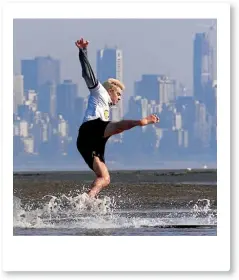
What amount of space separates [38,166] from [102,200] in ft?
1.69

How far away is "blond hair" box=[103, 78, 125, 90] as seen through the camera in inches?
559

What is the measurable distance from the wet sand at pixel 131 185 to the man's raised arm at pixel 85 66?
63cm

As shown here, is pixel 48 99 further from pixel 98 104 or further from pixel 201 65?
pixel 201 65

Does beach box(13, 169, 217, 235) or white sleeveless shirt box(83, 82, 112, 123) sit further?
white sleeveless shirt box(83, 82, 112, 123)

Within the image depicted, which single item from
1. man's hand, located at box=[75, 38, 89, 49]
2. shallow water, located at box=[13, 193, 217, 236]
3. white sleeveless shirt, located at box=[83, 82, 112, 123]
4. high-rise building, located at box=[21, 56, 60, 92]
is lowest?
shallow water, located at box=[13, 193, 217, 236]

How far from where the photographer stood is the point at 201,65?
14180 millimetres

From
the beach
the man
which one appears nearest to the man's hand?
the man

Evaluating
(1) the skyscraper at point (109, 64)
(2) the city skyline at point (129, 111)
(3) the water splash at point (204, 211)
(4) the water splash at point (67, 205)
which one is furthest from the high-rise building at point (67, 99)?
(3) the water splash at point (204, 211)

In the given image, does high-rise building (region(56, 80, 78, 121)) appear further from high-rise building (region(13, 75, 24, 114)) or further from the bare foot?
the bare foot

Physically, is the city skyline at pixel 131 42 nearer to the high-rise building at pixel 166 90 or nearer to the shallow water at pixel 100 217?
the high-rise building at pixel 166 90

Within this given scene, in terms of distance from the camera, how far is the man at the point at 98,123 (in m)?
14.2

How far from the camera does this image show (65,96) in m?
14.2
